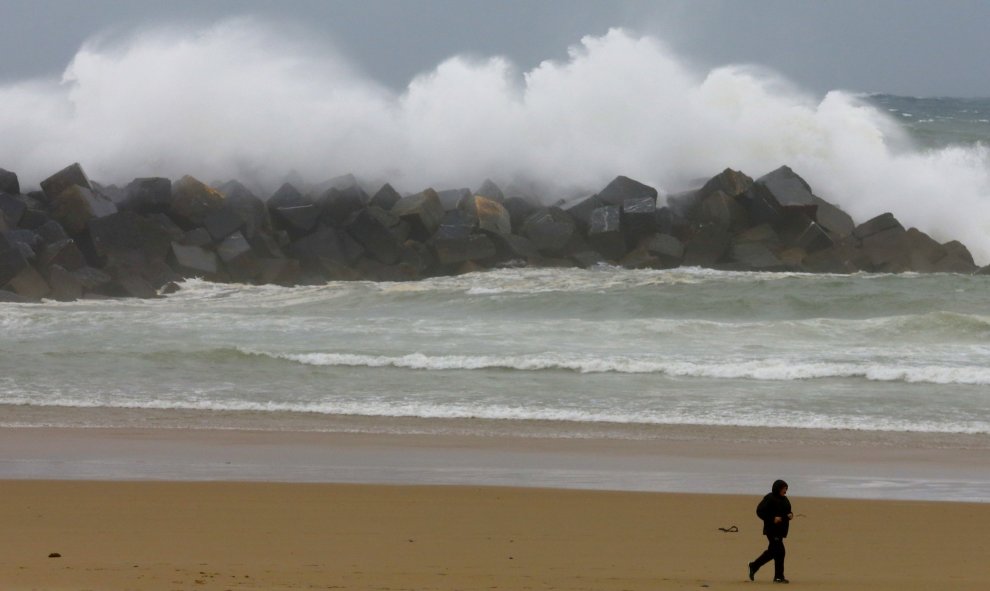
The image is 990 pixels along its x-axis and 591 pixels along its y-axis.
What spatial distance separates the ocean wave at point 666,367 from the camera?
34.7 feet

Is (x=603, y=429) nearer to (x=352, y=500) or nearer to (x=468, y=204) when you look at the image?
(x=352, y=500)

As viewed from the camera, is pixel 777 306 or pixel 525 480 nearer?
pixel 525 480

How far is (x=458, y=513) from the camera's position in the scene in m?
5.75

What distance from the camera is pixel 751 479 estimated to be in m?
6.80

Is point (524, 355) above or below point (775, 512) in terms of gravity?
below

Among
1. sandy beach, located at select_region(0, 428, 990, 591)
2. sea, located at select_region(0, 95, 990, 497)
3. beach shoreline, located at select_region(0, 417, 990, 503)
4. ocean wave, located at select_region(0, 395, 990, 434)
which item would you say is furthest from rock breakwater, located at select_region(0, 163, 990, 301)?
sandy beach, located at select_region(0, 428, 990, 591)

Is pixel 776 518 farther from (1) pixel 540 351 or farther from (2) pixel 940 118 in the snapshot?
(2) pixel 940 118

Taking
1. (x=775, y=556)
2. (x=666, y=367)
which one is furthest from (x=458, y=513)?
(x=666, y=367)

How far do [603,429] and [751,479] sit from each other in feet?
6.20

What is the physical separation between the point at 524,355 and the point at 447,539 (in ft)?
20.2

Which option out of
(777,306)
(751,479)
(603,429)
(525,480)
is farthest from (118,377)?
(777,306)

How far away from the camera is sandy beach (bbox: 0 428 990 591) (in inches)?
183

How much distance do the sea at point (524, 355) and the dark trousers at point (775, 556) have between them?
12.6 feet

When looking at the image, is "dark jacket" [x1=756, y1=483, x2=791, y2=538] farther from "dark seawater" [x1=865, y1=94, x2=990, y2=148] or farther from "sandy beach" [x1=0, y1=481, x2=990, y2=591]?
"dark seawater" [x1=865, y1=94, x2=990, y2=148]
